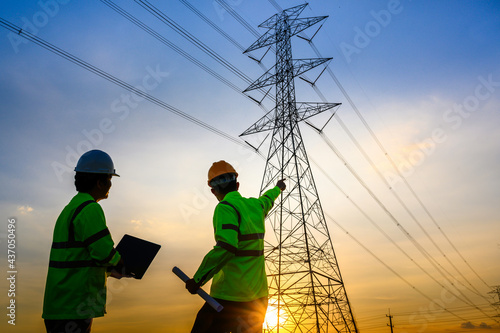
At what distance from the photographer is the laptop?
9.75 feet

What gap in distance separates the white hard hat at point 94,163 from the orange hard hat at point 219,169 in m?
1.01

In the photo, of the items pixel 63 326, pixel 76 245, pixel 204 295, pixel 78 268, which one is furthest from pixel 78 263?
pixel 204 295

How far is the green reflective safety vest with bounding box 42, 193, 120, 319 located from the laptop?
0.92 feet

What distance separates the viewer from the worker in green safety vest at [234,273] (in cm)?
291

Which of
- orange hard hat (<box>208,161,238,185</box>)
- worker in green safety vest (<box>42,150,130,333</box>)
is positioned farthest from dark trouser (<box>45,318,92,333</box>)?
orange hard hat (<box>208,161,238,185</box>)

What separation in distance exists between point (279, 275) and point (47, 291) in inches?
506

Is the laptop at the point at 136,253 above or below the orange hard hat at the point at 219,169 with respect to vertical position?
below

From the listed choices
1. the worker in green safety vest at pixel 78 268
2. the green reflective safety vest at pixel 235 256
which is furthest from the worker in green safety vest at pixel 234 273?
the worker in green safety vest at pixel 78 268

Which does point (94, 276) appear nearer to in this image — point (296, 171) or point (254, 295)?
point (254, 295)

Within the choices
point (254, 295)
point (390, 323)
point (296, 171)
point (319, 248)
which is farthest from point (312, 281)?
point (390, 323)

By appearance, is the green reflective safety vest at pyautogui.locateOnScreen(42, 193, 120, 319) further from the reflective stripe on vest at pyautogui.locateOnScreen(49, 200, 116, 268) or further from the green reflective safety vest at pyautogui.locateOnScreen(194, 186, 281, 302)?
the green reflective safety vest at pyautogui.locateOnScreen(194, 186, 281, 302)

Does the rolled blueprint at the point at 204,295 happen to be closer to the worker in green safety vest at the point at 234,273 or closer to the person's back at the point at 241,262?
the worker in green safety vest at the point at 234,273

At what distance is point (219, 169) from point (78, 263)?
1.56 meters

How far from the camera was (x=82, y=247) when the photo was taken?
266 cm
